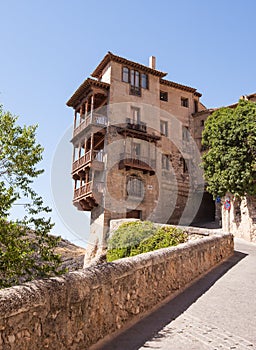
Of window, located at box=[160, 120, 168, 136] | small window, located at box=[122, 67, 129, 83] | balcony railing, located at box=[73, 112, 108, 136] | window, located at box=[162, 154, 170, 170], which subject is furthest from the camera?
window, located at box=[160, 120, 168, 136]

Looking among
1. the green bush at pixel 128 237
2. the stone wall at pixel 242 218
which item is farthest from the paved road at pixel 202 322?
the stone wall at pixel 242 218

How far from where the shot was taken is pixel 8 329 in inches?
123

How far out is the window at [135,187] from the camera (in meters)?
26.5

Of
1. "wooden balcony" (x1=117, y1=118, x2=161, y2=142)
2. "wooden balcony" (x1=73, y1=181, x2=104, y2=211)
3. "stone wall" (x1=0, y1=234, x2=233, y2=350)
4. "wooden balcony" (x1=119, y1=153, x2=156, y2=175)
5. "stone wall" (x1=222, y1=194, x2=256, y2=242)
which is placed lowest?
"stone wall" (x1=0, y1=234, x2=233, y2=350)

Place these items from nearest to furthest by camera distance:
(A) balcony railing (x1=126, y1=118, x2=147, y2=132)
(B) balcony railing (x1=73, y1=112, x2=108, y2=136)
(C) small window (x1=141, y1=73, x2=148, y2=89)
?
1. (B) balcony railing (x1=73, y1=112, x2=108, y2=136)
2. (A) balcony railing (x1=126, y1=118, x2=147, y2=132)
3. (C) small window (x1=141, y1=73, x2=148, y2=89)

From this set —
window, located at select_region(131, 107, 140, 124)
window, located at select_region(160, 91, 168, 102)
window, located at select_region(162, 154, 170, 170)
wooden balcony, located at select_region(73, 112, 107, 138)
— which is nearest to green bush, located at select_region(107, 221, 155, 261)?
wooden balcony, located at select_region(73, 112, 107, 138)

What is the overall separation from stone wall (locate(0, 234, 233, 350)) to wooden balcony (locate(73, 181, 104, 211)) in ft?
57.1

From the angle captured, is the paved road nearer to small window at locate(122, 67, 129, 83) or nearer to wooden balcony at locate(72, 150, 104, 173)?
wooden balcony at locate(72, 150, 104, 173)

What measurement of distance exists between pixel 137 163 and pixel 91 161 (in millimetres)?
3803

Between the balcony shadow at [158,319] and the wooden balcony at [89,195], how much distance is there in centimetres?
1591

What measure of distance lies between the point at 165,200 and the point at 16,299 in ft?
85.2

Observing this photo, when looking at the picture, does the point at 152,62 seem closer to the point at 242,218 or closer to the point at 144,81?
the point at 144,81

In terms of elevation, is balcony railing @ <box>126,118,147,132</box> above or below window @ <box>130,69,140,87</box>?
below

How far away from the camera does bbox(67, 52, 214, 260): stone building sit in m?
25.6
